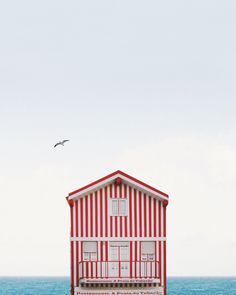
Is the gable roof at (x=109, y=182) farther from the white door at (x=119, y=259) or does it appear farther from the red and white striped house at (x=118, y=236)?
the white door at (x=119, y=259)

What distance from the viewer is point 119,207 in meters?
50.5

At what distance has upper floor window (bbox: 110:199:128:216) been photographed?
5044 cm

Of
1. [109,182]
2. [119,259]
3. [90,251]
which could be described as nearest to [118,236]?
[119,259]

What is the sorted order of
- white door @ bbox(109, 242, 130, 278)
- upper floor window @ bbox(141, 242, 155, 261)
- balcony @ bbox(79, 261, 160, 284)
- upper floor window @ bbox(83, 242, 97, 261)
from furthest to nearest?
upper floor window @ bbox(141, 242, 155, 261), upper floor window @ bbox(83, 242, 97, 261), white door @ bbox(109, 242, 130, 278), balcony @ bbox(79, 261, 160, 284)

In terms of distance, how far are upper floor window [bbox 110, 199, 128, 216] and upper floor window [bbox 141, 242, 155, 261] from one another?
2.19 metres

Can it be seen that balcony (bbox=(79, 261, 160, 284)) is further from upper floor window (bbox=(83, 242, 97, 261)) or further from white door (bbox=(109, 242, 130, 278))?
upper floor window (bbox=(83, 242, 97, 261))

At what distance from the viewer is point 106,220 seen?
50281mm

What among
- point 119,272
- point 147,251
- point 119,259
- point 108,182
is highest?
point 108,182

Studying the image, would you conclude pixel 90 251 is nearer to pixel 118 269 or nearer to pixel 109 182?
pixel 118 269

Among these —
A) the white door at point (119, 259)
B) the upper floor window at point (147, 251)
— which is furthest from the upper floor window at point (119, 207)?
the upper floor window at point (147, 251)

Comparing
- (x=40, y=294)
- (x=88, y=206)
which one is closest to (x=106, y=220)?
(x=88, y=206)

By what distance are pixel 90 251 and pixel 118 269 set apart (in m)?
1.94

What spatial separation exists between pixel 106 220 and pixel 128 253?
7.57 feet

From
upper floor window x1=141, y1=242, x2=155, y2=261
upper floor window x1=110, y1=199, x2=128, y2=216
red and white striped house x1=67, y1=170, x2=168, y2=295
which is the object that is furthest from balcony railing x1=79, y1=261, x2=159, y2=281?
upper floor window x1=110, y1=199, x2=128, y2=216
